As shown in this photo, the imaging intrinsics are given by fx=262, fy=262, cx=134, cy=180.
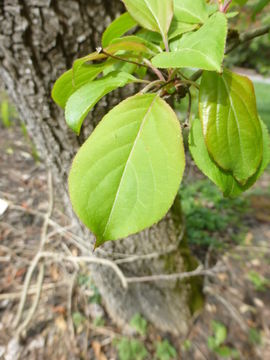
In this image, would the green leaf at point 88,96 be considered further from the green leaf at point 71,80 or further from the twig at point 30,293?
the twig at point 30,293

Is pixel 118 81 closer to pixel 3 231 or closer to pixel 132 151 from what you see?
pixel 132 151

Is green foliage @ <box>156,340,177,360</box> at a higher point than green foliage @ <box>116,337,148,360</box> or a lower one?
lower

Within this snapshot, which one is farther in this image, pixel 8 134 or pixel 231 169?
pixel 8 134

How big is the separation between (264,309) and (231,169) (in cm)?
172

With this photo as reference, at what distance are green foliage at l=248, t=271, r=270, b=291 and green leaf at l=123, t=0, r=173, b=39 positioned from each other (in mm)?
1900

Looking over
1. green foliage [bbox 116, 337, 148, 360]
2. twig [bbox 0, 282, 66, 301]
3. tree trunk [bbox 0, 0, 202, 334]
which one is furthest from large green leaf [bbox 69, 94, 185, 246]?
twig [bbox 0, 282, 66, 301]

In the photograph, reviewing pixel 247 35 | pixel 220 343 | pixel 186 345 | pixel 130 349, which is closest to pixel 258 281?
pixel 220 343

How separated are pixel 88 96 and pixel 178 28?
0.21 m

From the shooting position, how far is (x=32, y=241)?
2.11 meters

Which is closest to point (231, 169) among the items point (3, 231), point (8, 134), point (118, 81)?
point (118, 81)

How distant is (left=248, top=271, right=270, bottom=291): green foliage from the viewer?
184 cm

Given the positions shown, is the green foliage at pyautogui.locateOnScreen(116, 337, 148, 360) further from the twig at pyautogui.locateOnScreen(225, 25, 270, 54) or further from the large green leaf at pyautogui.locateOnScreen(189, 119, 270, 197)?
the twig at pyautogui.locateOnScreen(225, 25, 270, 54)

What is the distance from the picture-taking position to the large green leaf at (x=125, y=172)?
14.5 inches

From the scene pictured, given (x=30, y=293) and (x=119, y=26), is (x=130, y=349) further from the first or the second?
(x=119, y=26)
